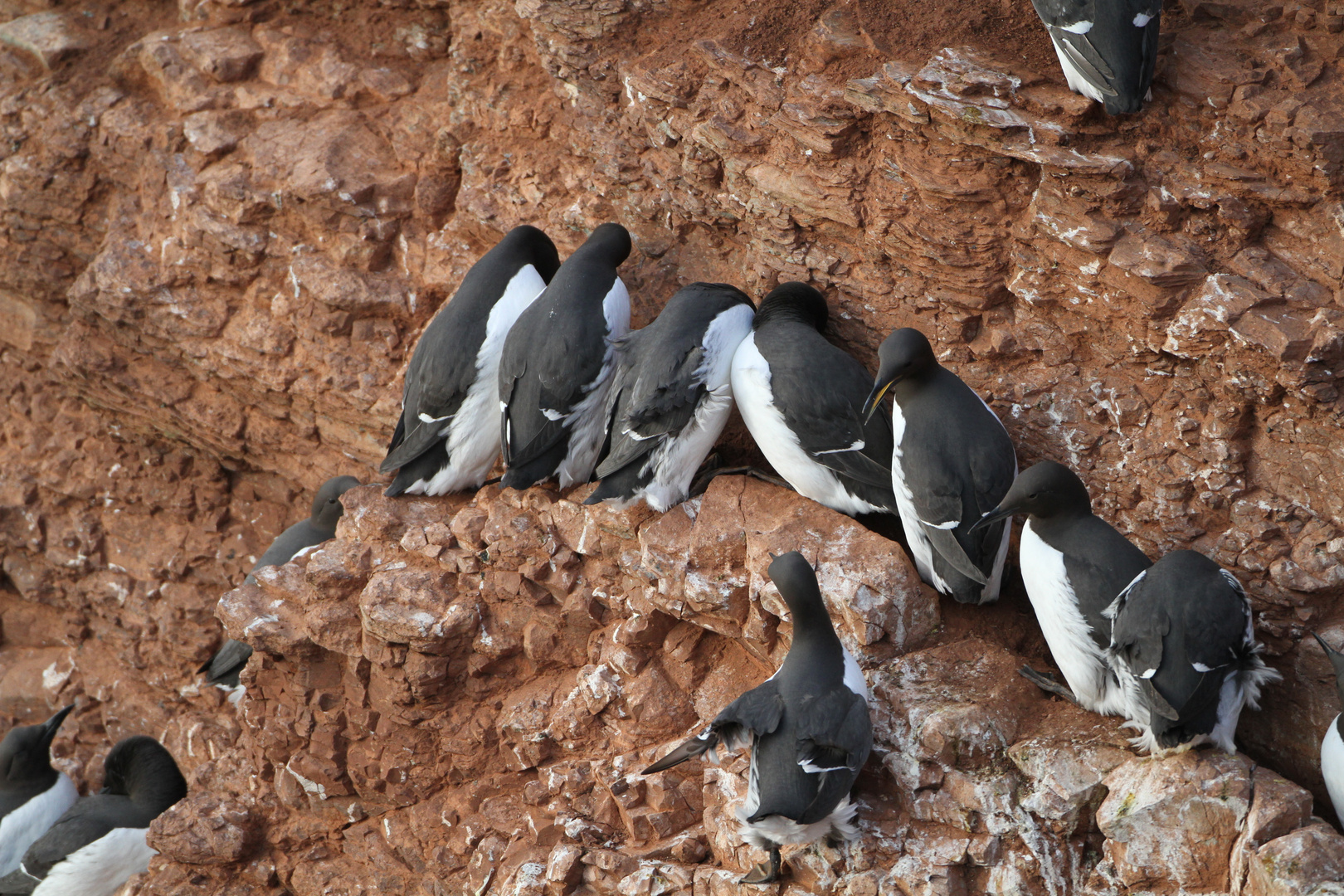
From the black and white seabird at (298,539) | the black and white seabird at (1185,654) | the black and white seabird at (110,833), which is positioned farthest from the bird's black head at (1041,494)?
the black and white seabird at (110,833)

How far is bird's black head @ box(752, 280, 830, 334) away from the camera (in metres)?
5.38

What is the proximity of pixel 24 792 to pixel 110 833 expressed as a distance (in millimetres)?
1046

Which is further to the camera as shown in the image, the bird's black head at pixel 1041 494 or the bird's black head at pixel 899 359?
the bird's black head at pixel 899 359

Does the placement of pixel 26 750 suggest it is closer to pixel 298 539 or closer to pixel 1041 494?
pixel 298 539

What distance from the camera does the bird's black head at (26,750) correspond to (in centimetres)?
756

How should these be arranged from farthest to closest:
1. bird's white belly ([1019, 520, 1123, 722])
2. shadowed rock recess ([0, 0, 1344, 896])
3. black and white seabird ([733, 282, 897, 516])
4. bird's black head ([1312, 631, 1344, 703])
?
black and white seabird ([733, 282, 897, 516]) < shadowed rock recess ([0, 0, 1344, 896]) < bird's white belly ([1019, 520, 1123, 722]) < bird's black head ([1312, 631, 1344, 703])

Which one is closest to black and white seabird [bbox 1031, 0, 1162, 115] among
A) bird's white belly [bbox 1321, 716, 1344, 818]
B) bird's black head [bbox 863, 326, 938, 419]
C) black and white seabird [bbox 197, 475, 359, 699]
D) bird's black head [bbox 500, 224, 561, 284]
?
bird's black head [bbox 863, 326, 938, 419]

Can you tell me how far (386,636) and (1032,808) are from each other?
2.96m

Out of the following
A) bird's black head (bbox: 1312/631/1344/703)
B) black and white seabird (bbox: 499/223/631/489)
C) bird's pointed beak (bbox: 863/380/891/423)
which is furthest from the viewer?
black and white seabird (bbox: 499/223/631/489)

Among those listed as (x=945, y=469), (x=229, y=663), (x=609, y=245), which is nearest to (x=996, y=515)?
(x=945, y=469)

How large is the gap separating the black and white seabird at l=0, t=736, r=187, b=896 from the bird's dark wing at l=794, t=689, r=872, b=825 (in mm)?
4541

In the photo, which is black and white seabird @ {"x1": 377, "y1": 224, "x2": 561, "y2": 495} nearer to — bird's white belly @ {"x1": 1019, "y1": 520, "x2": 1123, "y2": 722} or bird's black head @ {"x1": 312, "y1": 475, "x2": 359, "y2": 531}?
bird's black head @ {"x1": 312, "y1": 475, "x2": 359, "y2": 531}

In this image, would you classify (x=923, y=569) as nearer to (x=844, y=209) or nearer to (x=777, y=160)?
(x=844, y=209)

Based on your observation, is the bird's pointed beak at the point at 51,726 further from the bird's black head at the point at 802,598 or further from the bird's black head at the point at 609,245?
the bird's black head at the point at 802,598
